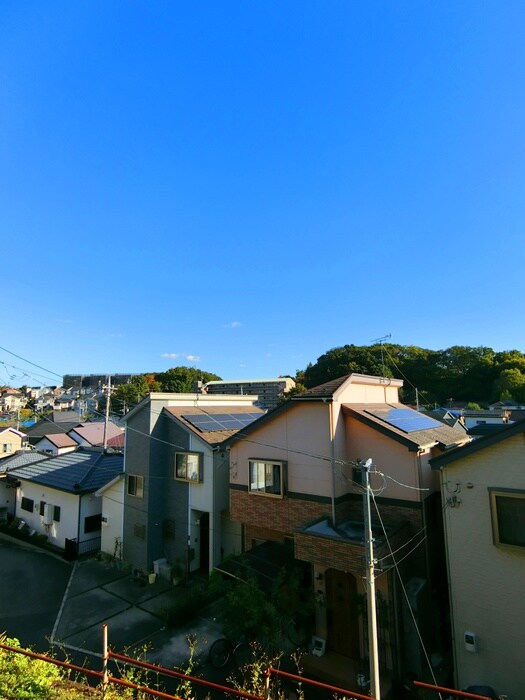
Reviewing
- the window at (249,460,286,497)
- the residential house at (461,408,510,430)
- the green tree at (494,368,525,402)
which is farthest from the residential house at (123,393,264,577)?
the green tree at (494,368,525,402)

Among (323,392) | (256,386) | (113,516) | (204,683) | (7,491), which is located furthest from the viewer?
(256,386)

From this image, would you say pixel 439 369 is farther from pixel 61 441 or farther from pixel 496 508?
pixel 496 508

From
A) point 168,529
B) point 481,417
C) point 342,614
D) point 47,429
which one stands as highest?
point 481,417

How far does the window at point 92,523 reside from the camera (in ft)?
65.1

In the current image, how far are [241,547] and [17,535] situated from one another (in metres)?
14.9

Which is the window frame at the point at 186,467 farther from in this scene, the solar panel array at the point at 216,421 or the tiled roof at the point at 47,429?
the tiled roof at the point at 47,429

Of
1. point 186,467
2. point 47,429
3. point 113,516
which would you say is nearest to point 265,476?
point 186,467

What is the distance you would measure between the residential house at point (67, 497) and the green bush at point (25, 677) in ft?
44.9

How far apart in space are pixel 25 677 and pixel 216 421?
1274cm

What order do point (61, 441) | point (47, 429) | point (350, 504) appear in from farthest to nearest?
1. point (47, 429)
2. point (61, 441)
3. point (350, 504)

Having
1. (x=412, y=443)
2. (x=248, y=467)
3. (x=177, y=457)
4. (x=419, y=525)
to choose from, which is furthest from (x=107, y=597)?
(x=412, y=443)

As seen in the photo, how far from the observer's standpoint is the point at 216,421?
18.5 metres

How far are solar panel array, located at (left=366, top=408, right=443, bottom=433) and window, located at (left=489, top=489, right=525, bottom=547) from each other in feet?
10.9

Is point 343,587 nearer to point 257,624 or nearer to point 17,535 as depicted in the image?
point 257,624
